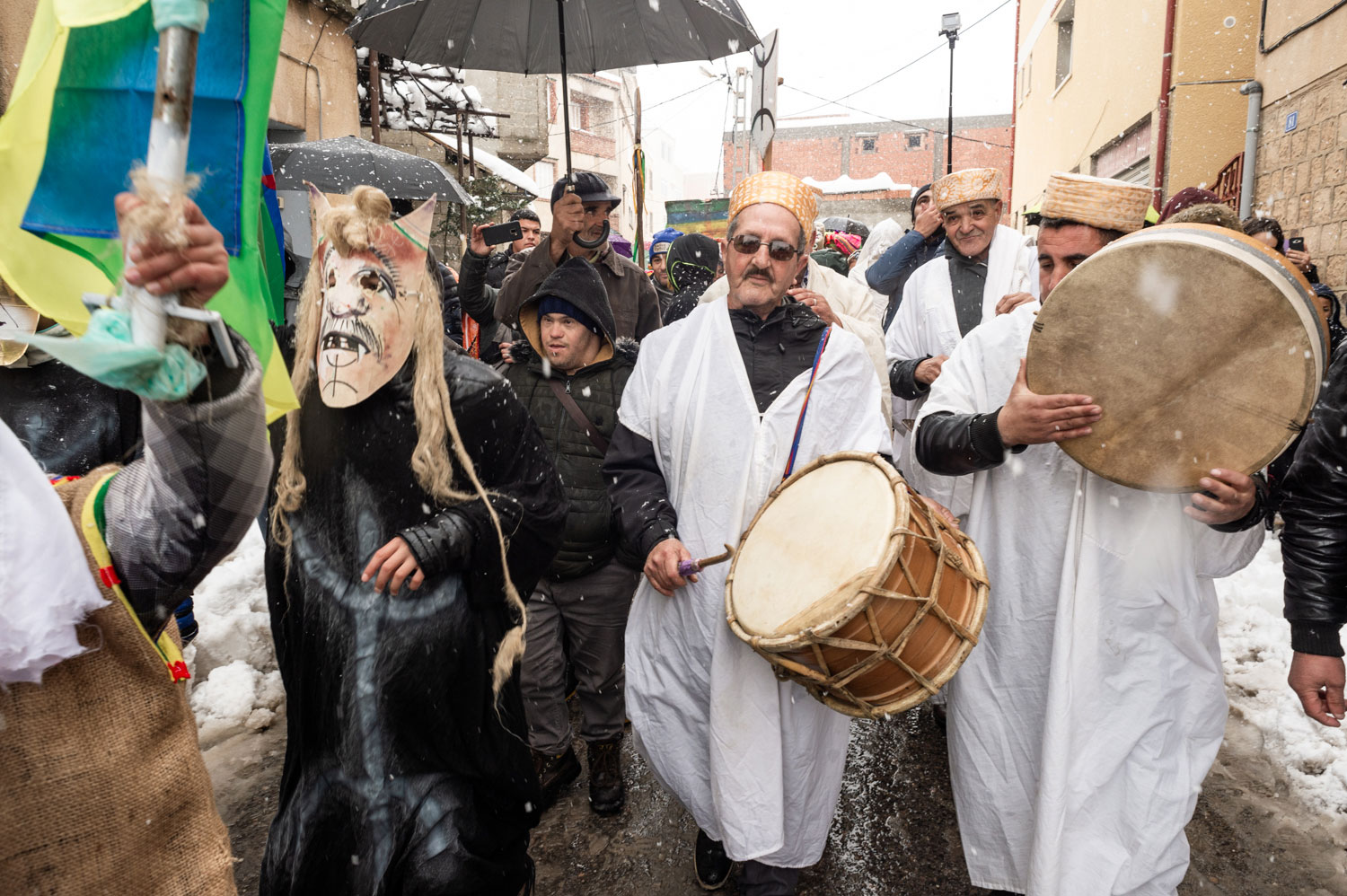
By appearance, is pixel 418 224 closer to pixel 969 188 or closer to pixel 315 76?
pixel 969 188

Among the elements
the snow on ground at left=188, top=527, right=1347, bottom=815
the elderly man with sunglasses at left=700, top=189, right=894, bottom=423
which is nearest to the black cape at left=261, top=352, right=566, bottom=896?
the elderly man with sunglasses at left=700, top=189, right=894, bottom=423

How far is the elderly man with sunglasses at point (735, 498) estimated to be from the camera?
8.57 ft

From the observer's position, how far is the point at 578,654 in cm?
349

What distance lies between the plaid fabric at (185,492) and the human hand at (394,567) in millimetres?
666

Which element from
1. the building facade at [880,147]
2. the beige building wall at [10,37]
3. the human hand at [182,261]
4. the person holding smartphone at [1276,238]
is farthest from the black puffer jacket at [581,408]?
the building facade at [880,147]

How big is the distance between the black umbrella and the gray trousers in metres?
1.74

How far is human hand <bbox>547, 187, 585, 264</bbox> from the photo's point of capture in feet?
13.5

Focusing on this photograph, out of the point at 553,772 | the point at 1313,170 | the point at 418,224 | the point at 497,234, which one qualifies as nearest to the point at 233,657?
the point at 553,772

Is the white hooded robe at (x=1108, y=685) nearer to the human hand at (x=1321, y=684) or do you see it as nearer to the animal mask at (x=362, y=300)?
the human hand at (x=1321, y=684)

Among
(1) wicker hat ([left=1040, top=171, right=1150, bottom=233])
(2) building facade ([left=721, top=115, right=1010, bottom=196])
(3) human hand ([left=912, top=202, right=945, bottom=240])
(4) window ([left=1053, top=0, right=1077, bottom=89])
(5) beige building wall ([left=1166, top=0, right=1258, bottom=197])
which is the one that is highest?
(2) building facade ([left=721, top=115, right=1010, bottom=196])

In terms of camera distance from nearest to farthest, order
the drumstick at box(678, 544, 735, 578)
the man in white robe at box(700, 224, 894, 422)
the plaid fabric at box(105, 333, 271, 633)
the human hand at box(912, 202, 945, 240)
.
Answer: the plaid fabric at box(105, 333, 271, 633)
the drumstick at box(678, 544, 735, 578)
the man in white robe at box(700, 224, 894, 422)
the human hand at box(912, 202, 945, 240)

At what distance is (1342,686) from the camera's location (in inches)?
83.8

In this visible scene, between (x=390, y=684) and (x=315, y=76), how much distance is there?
9.92 meters

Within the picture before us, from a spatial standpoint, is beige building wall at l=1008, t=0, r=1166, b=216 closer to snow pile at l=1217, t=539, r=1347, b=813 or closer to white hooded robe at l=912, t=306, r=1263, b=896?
snow pile at l=1217, t=539, r=1347, b=813
